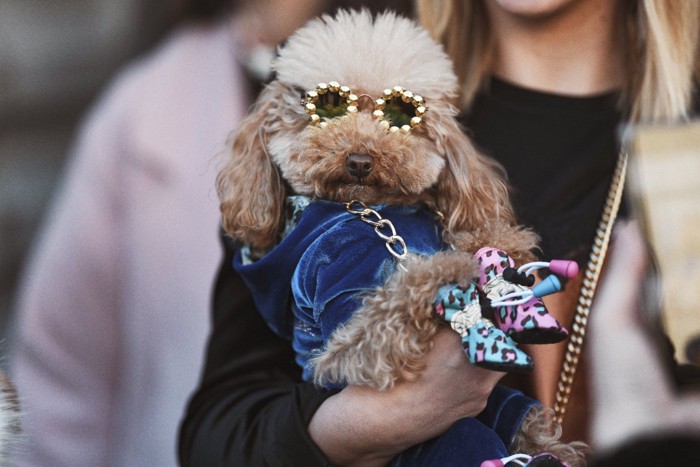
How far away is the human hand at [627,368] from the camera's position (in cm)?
122

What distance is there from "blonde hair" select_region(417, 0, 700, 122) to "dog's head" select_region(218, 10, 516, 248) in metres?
0.31

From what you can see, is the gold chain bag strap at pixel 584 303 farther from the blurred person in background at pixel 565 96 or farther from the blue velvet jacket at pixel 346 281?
the blue velvet jacket at pixel 346 281

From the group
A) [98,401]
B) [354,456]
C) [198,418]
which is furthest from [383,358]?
[98,401]

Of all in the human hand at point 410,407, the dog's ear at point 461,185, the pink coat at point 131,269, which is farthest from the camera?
the pink coat at point 131,269

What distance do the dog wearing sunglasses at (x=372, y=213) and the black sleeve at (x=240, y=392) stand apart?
0.11 m

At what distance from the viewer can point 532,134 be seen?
1.41 metres

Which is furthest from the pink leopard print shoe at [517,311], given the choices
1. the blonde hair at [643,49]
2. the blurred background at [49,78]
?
the blurred background at [49,78]

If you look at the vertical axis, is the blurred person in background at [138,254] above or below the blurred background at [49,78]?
below

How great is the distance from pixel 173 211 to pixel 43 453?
28.4 inches

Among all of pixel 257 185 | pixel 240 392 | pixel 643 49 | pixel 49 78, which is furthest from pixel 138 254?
pixel 643 49

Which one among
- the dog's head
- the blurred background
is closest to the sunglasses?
the dog's head

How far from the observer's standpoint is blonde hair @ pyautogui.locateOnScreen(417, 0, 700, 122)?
138 cm

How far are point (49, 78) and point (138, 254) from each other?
25.7 inches

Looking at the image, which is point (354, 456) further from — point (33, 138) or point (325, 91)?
point (33, 138)
